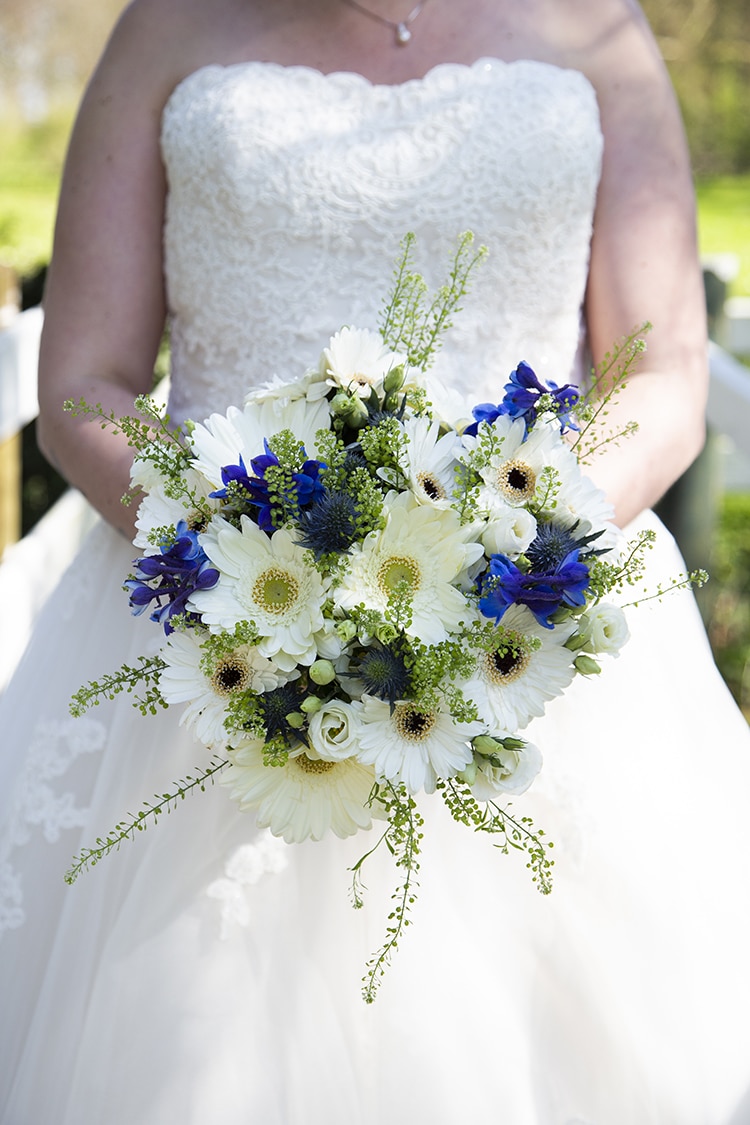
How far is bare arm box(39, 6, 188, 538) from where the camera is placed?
180 centimetres

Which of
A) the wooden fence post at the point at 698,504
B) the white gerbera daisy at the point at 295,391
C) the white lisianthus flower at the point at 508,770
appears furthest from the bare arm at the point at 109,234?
the wooden fence post at the point at 698,504

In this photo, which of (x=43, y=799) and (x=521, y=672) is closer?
(x=521, y=672)

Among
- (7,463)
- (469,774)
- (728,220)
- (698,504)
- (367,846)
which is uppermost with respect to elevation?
(469,774)

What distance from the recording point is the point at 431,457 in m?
1.13

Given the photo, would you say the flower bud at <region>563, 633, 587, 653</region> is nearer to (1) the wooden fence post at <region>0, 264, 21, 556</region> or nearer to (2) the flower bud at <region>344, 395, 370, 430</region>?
(2) the flower bud at <region>344, 395, 370, 430</region>

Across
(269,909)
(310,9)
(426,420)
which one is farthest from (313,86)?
(269,909)

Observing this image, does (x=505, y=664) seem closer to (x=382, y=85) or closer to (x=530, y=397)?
(x=530, y=397)

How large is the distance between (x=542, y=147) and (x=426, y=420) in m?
0.83

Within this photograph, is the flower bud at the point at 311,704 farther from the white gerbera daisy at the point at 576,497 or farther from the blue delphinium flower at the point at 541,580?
the white gerbera daisy at the point at 576,497

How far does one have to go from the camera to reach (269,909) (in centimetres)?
144

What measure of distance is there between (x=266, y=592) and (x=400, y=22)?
1236 millimetres

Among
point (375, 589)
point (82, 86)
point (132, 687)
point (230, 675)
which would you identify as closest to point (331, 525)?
point (375, 589)

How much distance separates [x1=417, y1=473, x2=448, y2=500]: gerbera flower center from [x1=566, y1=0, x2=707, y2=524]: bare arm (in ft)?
2.50

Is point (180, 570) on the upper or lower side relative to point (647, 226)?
upper
